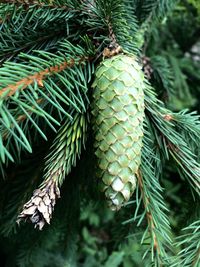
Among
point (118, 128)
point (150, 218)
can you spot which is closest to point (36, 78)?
point (118, 128)

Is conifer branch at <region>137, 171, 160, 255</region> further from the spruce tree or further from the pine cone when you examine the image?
the pine cone

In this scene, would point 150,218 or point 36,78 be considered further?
point 150,218

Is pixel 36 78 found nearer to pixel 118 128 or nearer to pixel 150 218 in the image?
pixel 118 128

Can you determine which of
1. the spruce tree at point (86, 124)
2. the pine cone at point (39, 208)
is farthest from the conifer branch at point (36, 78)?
the pine cone at point (39, 208)

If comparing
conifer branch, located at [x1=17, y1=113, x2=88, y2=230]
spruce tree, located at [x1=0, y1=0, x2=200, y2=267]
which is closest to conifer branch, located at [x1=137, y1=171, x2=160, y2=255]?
spruce tree, located at [x1=0, y1=0, x2=200, y2=267]

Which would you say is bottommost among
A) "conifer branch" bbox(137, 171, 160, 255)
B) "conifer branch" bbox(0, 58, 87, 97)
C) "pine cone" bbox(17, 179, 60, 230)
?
"conifer branch" bbox(137, 171, 160, 255)

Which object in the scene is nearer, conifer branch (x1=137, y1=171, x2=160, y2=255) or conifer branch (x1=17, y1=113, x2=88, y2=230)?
conifer branch (x1=17, y1=113, x2=88, y2=230)
